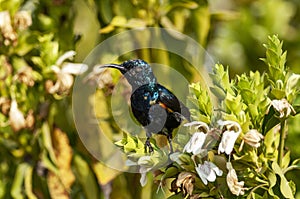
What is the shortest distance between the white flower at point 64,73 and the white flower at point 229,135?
0.34 metres

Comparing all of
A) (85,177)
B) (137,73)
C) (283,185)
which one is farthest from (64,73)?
(283,185)

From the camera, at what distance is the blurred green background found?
3.46 ft

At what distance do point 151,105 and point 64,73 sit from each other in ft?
0.99

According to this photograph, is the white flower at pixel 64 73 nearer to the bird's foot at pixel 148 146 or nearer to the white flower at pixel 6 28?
the white flower at pixel 6 28

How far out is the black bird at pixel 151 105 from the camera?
0.74m

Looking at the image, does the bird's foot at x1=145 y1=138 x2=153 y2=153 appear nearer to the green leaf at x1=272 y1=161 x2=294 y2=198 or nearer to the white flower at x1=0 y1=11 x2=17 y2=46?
the green leaf at x1=272 y1=161 x2=294 y2=198

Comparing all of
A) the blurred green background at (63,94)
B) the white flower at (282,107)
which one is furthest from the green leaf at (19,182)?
the white flower at (282,107)

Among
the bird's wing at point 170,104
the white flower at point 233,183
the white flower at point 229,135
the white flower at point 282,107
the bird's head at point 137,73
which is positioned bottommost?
the white flower at point 233,183

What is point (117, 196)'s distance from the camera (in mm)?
1090

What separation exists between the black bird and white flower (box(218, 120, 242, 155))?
5cm

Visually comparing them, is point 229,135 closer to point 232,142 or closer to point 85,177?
point 232,142

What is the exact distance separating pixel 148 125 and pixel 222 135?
72mm

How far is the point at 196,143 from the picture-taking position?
707mm

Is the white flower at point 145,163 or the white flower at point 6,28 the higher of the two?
the white flower at point 6,28
